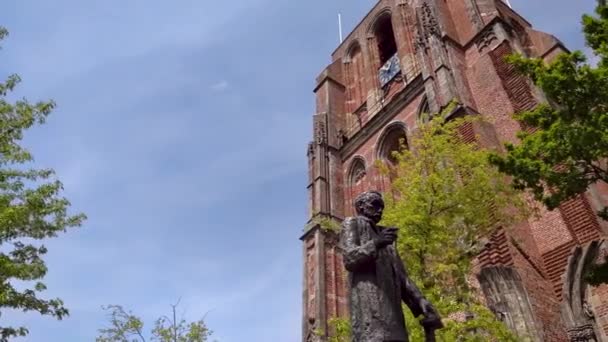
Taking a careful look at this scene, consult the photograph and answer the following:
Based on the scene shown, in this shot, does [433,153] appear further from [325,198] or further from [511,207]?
[325,198]

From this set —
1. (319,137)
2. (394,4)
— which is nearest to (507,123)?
(319,137)

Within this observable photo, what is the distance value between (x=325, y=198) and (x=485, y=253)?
9980 millimetres

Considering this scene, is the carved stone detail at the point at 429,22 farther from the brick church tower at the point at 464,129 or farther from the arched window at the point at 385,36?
the arched window at the point at 385,36

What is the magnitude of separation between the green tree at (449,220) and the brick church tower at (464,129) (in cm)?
102

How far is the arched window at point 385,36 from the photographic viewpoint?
27.8 meters

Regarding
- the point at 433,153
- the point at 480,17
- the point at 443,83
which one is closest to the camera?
the point at 433,153

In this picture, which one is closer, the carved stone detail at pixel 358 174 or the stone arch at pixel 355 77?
the carved stone detail at pixel 358 174

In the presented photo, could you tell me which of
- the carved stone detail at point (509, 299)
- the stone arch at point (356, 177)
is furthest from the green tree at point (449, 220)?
the stone arch at point (356, 177)

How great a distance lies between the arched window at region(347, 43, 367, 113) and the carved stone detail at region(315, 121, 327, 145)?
2.39 metres

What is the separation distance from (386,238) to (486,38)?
15635 mm

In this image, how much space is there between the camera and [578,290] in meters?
10.9

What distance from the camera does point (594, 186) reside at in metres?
12.0

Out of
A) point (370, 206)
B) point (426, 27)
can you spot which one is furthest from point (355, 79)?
point (370, 206)

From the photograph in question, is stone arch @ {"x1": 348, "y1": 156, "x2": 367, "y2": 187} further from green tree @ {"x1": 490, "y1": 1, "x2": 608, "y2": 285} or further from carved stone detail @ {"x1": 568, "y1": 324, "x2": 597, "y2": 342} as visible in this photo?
green tree @ {"x1": 490, "y1": 1, "x2": 608, "y2": 285}
